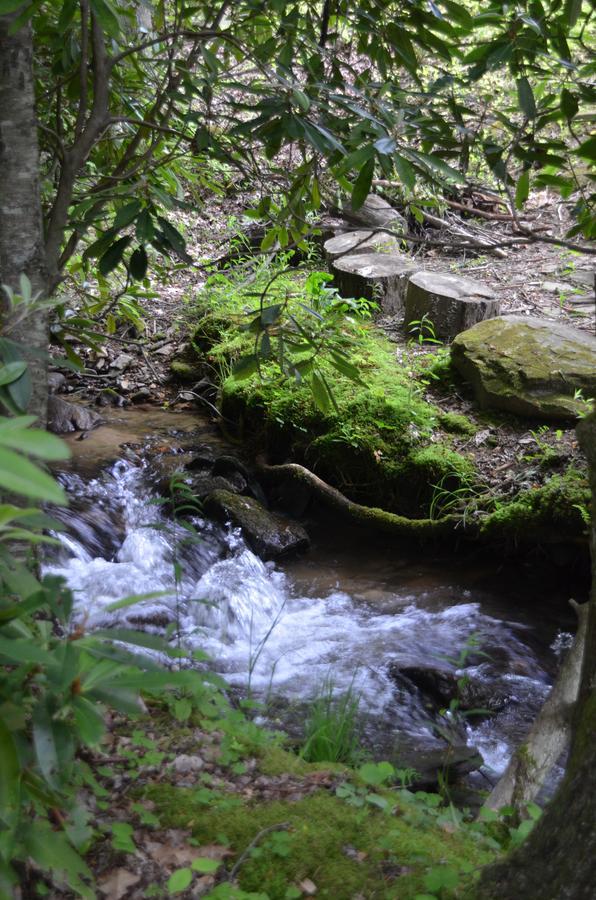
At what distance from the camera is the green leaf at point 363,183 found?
214 cm

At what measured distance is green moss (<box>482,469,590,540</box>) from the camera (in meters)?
4.59

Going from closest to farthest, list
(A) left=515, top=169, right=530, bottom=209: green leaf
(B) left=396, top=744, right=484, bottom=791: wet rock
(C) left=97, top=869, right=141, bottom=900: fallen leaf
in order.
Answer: (C) left=97, top=869, right=141, bottom=900: fallen leaf
(A) left=515, top=169, right=530, bottom=209: green leaf
(B) left=396, top=744, right=484, bottom=791: wet rock

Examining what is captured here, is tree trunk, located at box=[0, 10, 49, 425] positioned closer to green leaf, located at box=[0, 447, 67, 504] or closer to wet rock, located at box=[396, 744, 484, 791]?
green leaf, located at box=[0, 447, 67, 504]

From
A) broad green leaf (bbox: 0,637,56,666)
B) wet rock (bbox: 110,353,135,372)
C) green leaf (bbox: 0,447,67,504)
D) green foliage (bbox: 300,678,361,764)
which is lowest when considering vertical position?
wet rock (bbox: 110,353,135,372)

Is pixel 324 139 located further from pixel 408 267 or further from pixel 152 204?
pixel 408 267

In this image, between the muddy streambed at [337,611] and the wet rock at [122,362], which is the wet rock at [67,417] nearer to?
the muddy streambed at [337,611]

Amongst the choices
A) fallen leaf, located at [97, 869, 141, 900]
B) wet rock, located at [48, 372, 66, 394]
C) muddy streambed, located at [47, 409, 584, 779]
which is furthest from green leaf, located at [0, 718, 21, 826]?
wet rock, located at [48, 372, 66, 394]

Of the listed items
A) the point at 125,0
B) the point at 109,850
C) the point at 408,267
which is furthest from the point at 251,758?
the point at 408,267

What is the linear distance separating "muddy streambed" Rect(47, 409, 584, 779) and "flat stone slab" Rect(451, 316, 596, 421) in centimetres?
118

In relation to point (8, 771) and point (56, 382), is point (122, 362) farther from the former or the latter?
point (8, 771)

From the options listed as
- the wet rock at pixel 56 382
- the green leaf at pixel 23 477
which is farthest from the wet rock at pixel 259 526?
the green leaf at pixel 23 477

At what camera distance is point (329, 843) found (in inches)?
77.9

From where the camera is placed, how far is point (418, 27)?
2441 mm

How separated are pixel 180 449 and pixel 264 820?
15.3 feet
